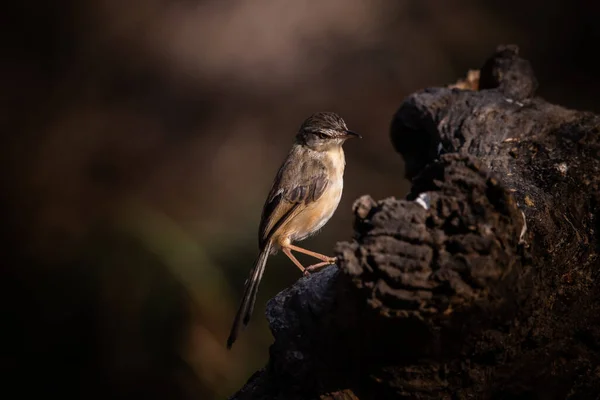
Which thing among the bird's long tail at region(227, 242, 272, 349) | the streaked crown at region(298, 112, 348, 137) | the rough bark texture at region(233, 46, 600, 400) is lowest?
the bird's long tail at region(227, 242, 272, 349)

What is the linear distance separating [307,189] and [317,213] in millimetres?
188

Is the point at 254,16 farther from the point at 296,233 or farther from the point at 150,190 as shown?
the point at 296,233

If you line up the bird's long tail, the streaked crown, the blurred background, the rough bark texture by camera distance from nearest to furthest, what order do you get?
the rough bark texture, the bird's long tail, the streaked crown, the blurred background

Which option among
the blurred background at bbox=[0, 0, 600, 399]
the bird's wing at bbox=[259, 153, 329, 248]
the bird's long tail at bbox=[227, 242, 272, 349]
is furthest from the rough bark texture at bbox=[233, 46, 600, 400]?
the blurred background at bbox=[0, 0, 600, 399]

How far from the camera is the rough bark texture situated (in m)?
2.17

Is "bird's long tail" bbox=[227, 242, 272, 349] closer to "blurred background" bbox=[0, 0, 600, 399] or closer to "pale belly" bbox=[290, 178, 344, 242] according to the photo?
"pale belly" bbox=[290, 178, 344, 242]

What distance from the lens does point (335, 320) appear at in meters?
2.47

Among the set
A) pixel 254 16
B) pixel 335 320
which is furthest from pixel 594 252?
pixel 254 16

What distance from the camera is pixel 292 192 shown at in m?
4.15

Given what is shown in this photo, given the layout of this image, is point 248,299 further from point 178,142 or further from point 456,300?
point 178,142

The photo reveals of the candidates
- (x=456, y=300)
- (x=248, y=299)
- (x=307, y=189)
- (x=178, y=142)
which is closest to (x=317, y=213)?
(x=307, y=189)

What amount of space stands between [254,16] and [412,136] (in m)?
4.62

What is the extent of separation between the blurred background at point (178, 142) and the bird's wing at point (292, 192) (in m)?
1.49

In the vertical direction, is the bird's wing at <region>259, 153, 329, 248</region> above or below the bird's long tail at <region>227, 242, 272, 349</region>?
above
